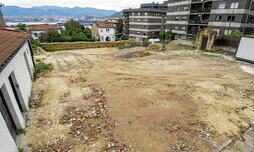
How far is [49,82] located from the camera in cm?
984

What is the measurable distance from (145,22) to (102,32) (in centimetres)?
1390

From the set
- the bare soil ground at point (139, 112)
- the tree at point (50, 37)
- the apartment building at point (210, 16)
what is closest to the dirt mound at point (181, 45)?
the apartment building at point (210, 16)

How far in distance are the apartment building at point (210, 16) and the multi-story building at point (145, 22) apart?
7868 mm

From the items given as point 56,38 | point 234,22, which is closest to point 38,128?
point 56,38

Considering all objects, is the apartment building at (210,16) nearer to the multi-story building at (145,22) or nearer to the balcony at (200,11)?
the balcony at (200,11)

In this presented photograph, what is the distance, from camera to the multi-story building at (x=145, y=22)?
43.0 m

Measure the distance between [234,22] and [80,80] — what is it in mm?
28115

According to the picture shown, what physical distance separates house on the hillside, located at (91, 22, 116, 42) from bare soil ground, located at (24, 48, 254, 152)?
34.0m

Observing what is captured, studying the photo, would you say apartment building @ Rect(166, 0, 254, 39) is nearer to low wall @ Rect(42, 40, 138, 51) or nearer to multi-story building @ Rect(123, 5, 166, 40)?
multi-story building @ Rect(123, 5, 166, 40)

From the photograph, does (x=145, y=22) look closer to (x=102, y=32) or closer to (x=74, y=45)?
(x=102, y=32)

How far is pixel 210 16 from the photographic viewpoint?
27641mm

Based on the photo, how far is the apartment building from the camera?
23.7m

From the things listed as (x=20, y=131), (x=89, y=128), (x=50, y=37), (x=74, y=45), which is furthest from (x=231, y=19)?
→ (x=50, y=37)

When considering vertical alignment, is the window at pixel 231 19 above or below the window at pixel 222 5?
below
